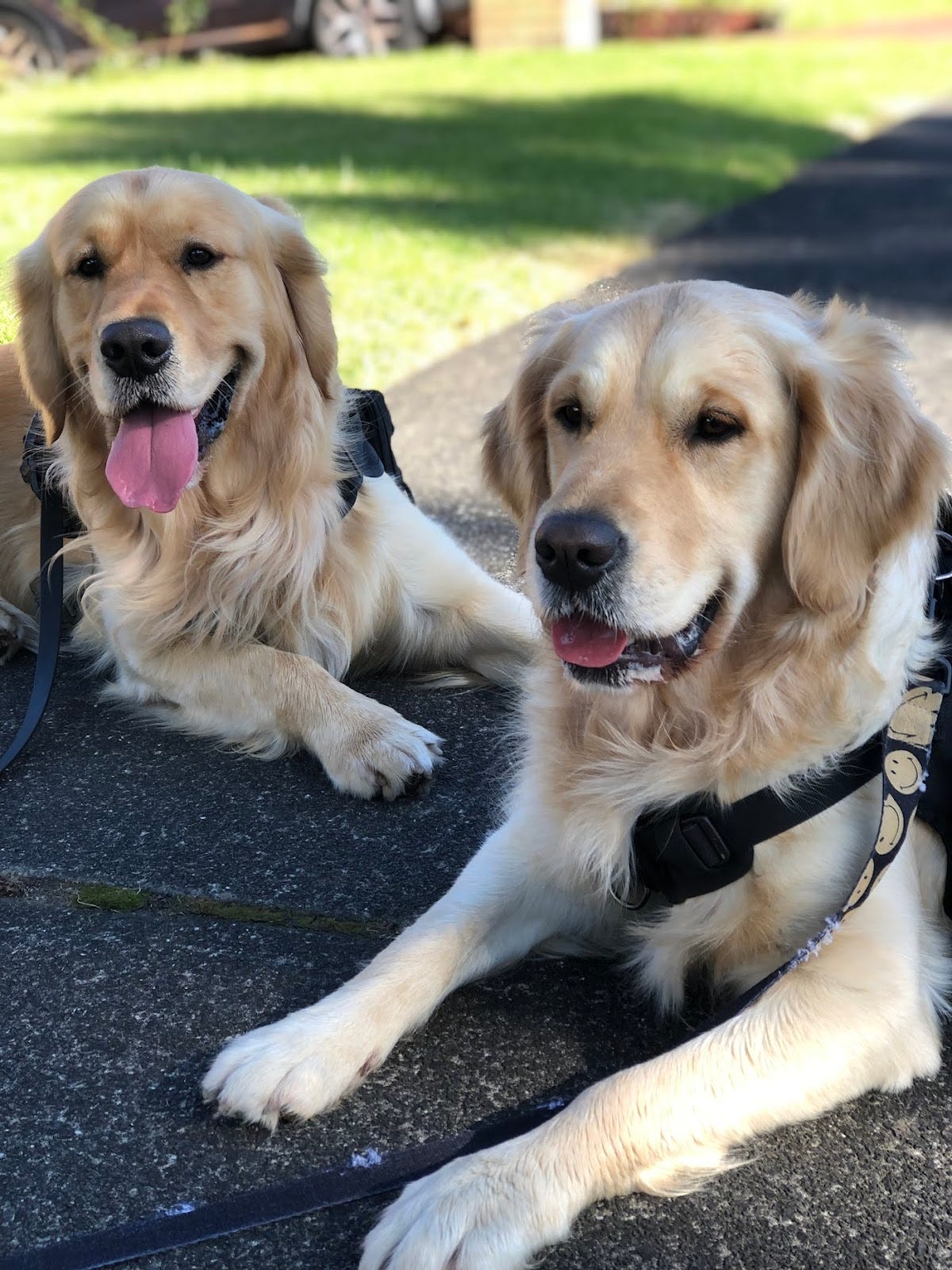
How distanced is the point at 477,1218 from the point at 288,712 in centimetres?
186

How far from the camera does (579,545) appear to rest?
2311mm

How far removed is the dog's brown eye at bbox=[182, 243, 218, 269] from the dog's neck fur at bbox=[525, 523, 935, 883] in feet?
5.98

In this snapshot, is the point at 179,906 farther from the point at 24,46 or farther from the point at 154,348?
the point at 24,46

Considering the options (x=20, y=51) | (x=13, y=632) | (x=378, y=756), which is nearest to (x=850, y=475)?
(x=378, y=756)

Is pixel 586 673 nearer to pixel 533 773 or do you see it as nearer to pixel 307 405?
pixel 533 773

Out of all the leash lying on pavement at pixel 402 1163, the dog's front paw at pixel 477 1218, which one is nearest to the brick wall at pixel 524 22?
the leash lying on pavement at pixel 402 1163

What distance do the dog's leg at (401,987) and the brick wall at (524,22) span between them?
21433 millimetres

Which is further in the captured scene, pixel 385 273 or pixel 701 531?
pixel 385 273

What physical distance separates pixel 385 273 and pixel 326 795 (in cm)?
504

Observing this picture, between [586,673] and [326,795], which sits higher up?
[586,673]

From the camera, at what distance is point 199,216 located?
3691 mm

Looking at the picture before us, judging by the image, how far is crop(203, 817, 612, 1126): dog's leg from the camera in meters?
2.33

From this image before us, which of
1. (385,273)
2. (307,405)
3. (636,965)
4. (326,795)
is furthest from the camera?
(385,273)

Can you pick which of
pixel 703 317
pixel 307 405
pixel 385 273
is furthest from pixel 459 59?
pixel 703 317
